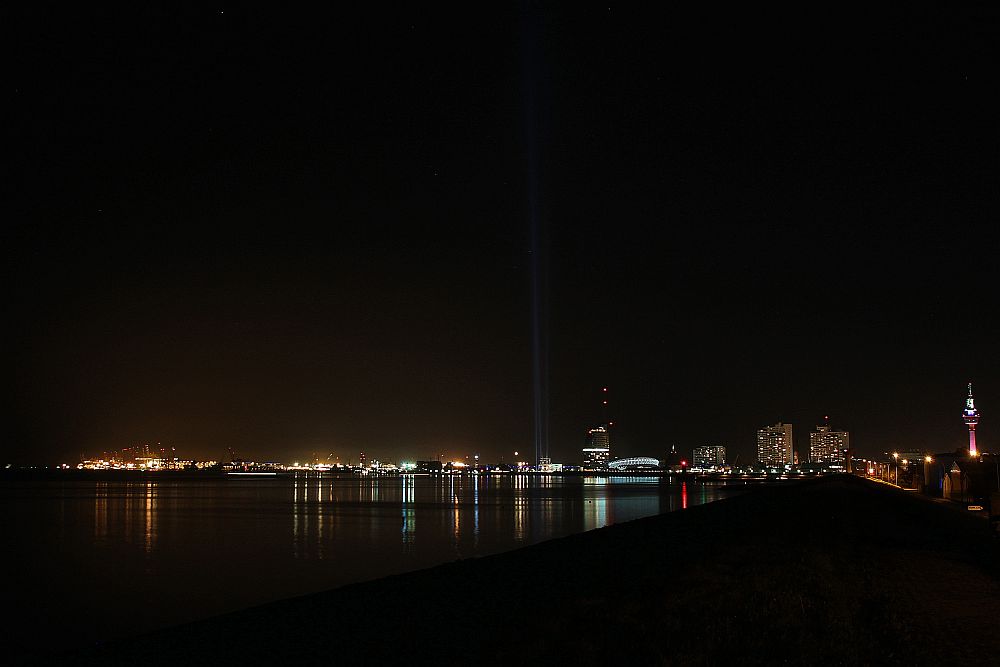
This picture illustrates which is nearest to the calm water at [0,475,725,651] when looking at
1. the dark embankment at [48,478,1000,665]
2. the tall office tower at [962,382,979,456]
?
the dark embankment at [48,478,1000,665]

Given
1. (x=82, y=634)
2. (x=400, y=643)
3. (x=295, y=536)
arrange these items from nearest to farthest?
1. (x=400, y=643)
2. (x=82, y=634)
3. (x=295, y=536)

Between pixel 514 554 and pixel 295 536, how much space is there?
17657 millimetres

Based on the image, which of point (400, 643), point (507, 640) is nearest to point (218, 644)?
point (400, 643)

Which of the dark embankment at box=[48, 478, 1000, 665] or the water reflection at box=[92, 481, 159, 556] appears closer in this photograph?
the dark embankment at box=[48, 478, 1000, 665]

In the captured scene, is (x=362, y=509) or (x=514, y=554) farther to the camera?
(x=362, y=509)

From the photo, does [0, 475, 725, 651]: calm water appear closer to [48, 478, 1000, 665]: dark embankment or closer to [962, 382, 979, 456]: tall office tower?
[48, 478, 1000, 665]: dark embankment

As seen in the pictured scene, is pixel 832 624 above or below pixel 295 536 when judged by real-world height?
above

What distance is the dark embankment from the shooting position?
1020cm

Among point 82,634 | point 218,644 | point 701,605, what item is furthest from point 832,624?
point 82,634

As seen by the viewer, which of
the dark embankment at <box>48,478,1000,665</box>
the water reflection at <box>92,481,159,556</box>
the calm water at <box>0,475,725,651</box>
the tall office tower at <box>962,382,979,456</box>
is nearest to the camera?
the dark embankment at <box>48,478,1000,665</box>

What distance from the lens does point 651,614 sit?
496 inches

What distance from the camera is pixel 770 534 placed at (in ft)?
86.1

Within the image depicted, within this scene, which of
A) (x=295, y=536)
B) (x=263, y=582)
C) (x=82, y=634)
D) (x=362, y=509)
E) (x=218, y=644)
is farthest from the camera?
(x=362, y=509)

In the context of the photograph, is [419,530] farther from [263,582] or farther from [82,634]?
[82,634]
